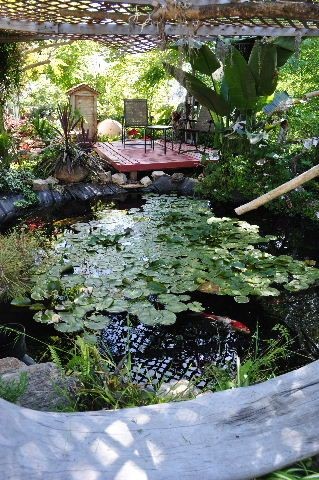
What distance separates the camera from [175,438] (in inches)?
60.7

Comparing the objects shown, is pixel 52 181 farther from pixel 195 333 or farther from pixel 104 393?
pixel 104 393

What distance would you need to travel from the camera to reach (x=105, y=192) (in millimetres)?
7535

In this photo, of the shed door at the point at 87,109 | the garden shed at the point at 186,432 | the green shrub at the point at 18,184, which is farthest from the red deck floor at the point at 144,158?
the garden shed at the point at 186,432

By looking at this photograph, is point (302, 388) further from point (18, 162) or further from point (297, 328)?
point (18, 162)

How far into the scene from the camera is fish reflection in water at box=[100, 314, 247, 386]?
322 cm

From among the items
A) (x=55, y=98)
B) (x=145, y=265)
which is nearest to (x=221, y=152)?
(x=145, y=265)

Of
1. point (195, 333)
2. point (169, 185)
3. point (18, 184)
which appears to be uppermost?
point (18, 184)

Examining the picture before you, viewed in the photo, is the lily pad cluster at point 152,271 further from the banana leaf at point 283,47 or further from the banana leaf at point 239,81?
the banana leaf at point 283,47

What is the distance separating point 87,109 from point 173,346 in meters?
7.68

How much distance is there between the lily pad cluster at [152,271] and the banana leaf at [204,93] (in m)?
1.60

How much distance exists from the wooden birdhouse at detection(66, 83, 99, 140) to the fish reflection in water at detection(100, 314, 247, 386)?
6886mm

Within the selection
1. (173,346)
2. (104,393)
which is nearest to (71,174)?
(173,346)

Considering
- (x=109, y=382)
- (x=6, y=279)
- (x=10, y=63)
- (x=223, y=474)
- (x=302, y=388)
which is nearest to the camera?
(x=223, y=474)

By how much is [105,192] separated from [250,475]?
6343 millimetres
